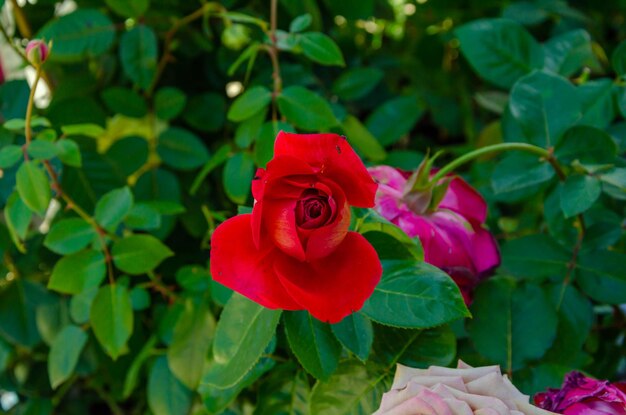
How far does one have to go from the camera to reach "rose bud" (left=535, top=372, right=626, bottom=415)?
1.28 feet

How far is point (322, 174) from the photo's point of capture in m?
0.37

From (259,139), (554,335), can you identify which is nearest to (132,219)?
(259,139)

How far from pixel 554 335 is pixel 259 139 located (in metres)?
0.27

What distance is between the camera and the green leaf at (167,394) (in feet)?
2.21

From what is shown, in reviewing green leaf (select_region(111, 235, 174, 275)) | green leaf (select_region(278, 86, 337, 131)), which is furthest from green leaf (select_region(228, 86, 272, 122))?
green leaf (select_region(111, 235, 174, 275))

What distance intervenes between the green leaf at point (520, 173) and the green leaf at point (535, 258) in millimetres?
44

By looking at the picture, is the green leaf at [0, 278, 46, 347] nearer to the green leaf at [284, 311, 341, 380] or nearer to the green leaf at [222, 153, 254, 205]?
the green leaf at [222, 153, 254, 205]

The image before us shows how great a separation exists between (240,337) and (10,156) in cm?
25

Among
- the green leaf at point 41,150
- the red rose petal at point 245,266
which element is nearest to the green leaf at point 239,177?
the green leaf at point 41,150

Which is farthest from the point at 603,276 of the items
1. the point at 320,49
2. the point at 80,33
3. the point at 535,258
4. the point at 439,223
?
the point at 80,33

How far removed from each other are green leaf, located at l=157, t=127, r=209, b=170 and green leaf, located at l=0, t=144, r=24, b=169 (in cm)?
21

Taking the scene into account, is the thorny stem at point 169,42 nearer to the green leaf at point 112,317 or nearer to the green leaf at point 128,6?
the green leaf at point 128,6

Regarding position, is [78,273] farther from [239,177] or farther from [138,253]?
[239,177]

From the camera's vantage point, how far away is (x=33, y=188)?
0.55 m
